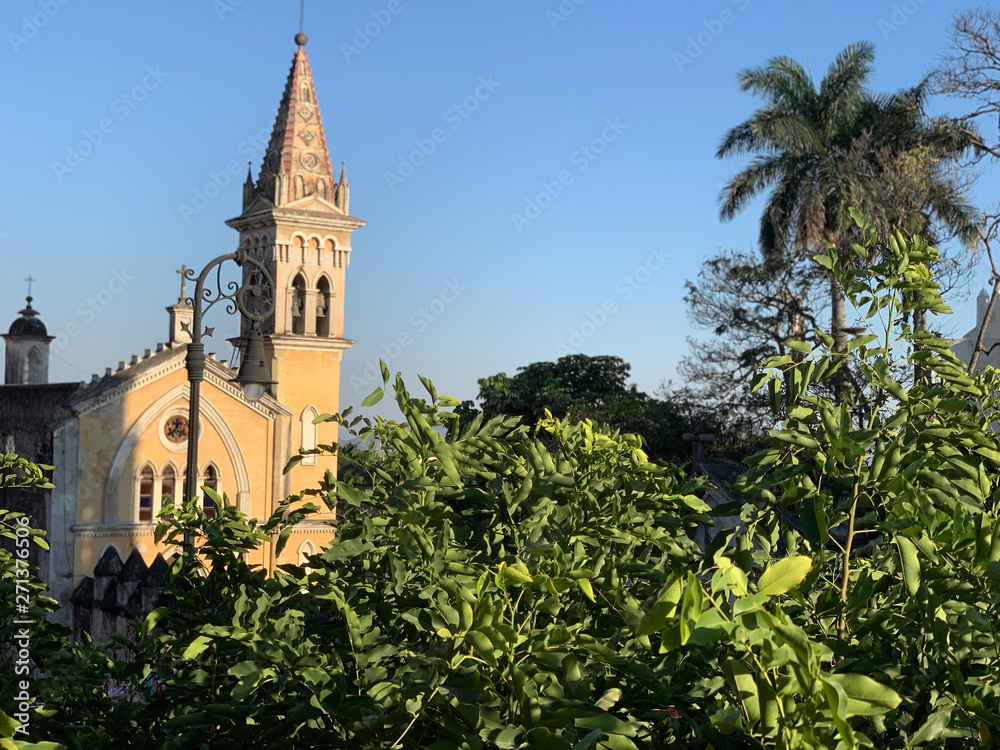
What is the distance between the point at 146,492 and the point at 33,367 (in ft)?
46.0

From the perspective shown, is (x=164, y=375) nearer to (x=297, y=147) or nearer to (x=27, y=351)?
(x=297, y=147)

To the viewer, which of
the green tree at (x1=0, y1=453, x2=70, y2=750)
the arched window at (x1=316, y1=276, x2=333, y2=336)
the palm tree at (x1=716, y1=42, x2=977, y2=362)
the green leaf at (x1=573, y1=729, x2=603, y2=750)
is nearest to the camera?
the green leaf at (x1=573, y1=729, x2=603, y2=750)

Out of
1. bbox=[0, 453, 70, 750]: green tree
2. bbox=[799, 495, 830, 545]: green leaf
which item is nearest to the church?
bbox=[0, 453, 70, 750]: green tree

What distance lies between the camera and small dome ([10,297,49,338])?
39.8 m

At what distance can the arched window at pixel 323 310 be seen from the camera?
32875 millimetres

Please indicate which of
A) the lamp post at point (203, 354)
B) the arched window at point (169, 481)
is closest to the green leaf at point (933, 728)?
the lamp post at point (203, 354)

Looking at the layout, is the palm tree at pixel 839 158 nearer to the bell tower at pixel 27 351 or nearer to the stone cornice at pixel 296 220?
the stone cornice at pixel 296 220

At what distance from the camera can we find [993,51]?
2364 cm

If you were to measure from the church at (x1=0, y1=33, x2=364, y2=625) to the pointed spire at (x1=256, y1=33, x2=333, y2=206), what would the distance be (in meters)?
0.04

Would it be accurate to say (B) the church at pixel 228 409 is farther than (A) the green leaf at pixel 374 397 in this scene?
Yes

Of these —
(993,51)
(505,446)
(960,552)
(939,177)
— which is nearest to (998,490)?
(960,552)

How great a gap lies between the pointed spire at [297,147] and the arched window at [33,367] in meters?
13.5

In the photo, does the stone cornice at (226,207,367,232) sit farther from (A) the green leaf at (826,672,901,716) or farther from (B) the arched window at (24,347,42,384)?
(A) the green leaf at (826,672,901,716)

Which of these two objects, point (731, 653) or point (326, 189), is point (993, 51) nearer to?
point (326, 189)
